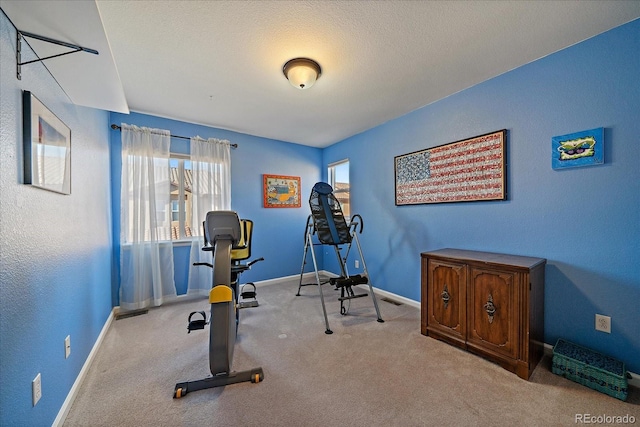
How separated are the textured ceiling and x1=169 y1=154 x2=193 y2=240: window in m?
0.82

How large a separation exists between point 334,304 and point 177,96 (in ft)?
10.5

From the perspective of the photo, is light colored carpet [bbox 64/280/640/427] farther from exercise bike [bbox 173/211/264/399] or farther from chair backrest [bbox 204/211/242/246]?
chair backrest [bbox 204/211/242/246]

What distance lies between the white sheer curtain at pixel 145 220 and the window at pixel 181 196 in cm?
13

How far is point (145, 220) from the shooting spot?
3135mm

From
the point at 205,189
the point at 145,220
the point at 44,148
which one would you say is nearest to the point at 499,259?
the point at 44,148

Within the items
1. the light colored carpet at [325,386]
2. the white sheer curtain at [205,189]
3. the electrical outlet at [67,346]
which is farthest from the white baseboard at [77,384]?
the white sheer curtain at [205,189]

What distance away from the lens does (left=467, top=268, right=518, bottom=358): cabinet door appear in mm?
1846

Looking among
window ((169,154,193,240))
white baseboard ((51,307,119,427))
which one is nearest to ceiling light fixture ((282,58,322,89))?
window ((169,154,193,240))

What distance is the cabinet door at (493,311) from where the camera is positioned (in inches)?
72.7

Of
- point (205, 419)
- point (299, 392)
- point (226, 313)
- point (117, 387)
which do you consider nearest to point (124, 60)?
point (226, 313)

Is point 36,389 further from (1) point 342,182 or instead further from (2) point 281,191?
(1) point 342,182

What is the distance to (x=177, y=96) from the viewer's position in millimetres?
2744

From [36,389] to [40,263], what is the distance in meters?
0.63

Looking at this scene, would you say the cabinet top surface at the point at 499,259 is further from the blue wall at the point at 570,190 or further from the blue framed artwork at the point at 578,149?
the blue framed artwork at the point at 578,149
